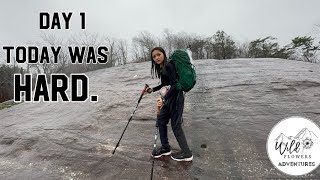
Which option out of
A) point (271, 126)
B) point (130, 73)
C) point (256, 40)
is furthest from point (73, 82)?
point (256, 40)

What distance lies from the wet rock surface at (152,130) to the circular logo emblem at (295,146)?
0.54ft

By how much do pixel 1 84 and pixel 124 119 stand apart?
34.9m

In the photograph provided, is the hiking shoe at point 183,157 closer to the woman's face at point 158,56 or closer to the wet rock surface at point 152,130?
the wet rock surface at point 152,130

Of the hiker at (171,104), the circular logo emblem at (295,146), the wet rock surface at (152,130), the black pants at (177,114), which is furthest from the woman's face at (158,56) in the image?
the circular logo emblem at (295,146)

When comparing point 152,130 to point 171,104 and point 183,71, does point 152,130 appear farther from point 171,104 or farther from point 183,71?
point 183,71

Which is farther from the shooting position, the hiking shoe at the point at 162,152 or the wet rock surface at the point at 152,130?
the hiking shoe at the point at 162,152

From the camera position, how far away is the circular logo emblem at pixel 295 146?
4902 millimetres

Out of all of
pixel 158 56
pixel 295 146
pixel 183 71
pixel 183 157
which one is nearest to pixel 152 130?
pixel 183 157

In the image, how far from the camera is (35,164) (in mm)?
5555

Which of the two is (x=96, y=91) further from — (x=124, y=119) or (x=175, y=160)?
(x=175, y=160)

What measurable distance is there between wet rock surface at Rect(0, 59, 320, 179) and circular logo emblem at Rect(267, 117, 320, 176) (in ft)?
0.54

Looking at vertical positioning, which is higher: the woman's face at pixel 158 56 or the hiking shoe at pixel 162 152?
the woman's face at pixel 158 56

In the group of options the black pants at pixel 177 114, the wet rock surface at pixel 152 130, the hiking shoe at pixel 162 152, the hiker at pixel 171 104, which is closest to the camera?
the hiker at pixel 171 104

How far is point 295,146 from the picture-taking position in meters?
5.35
